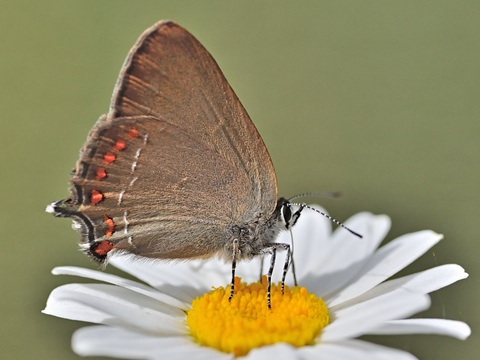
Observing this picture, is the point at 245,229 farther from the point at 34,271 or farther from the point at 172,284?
the point at 34,271

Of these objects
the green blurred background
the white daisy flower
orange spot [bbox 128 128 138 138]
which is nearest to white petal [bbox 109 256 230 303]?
the white daisy flower

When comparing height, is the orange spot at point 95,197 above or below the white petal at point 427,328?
above

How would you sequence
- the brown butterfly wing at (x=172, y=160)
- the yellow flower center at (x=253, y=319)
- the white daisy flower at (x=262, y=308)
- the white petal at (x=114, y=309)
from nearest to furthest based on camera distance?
the white daisy flower at (x=262, y=308) → the yellow flower center at (x=253, y=319) → the white petal at (x=114, y=309) → the brown butterfly wing at (x=172, y=160)

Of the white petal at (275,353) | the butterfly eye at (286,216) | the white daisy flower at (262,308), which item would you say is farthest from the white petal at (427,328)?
the butterfly eye at (286,216)

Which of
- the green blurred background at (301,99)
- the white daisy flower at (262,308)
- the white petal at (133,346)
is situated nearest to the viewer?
the white petal at (133,346)

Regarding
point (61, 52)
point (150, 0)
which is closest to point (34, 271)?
point (61, 52)

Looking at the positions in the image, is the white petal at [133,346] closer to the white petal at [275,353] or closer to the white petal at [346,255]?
the white petal at [275,353]
